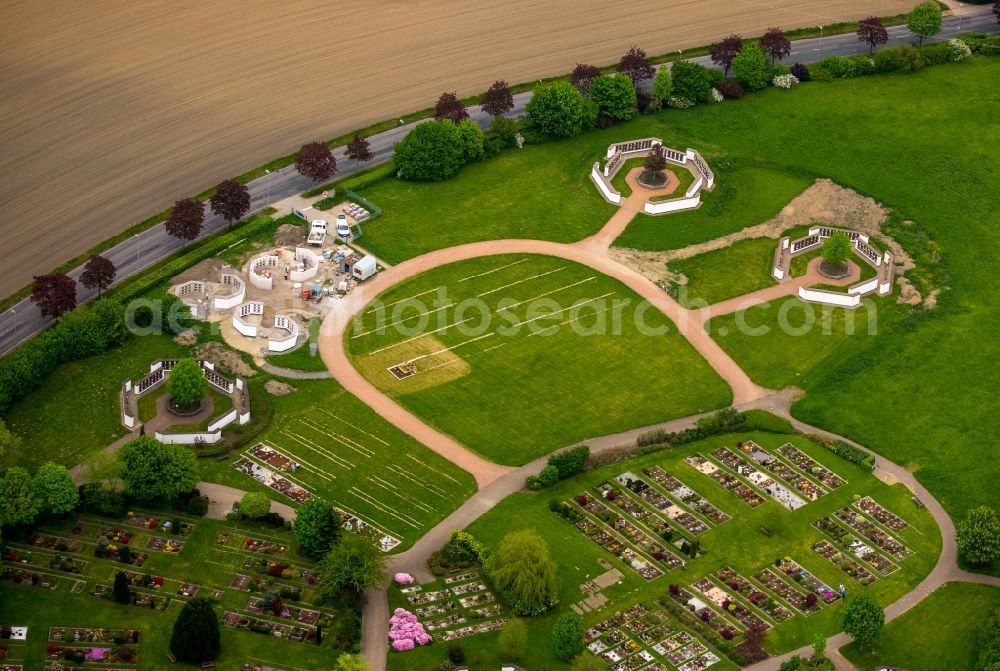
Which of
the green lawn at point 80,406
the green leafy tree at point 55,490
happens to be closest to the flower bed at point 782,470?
the green lawn at point 80,406

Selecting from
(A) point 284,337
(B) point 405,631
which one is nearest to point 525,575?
(B) point 405,631

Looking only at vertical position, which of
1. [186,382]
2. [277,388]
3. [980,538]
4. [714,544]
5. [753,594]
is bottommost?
[753,594]

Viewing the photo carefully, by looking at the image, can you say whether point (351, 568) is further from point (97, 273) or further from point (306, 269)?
point (97, 273)

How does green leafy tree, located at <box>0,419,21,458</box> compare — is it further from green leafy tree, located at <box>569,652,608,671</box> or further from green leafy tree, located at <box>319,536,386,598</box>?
green leafy tree, located at <box>569,652,608,671</box>

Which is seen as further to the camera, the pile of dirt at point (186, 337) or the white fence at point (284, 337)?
the pile of dirt at point (186, 337)

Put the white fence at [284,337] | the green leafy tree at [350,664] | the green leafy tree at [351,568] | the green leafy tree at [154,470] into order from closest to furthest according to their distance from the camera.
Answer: the green leafy tree at [350,664], the green leafy tree at [351,568], the green leafy tree at [154,470], the white fence at [284,337]

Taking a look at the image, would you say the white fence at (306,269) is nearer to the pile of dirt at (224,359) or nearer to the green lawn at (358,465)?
the pile of dirt at (224,359)

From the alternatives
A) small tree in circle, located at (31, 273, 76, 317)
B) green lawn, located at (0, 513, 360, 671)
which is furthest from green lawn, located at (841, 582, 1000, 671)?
small tree in circle, located at (31, 273, 76, 317)

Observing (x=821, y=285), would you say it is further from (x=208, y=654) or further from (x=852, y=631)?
(x=208, y=654)
